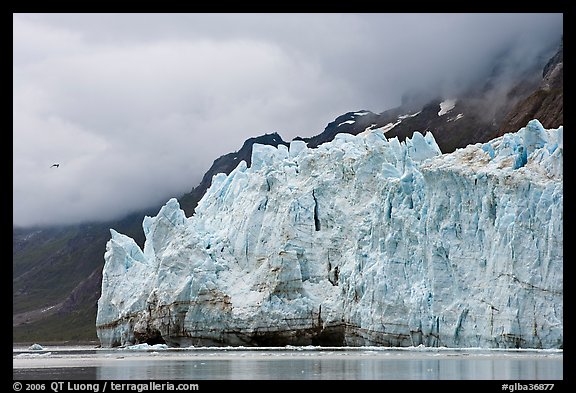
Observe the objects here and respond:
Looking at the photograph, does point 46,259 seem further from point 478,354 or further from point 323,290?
point 478,354

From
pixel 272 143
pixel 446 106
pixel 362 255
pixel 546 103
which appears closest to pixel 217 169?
pixel 272 143

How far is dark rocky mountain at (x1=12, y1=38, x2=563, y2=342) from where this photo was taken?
278ft

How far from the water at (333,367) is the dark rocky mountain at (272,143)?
4214cm

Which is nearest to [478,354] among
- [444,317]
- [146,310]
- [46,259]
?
[444,317]

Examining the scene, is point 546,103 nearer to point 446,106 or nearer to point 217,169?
point 446,106

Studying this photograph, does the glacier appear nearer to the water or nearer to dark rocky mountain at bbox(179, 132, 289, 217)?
the water

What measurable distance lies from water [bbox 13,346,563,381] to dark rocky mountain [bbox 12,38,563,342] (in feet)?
138

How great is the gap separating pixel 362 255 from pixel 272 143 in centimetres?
7351

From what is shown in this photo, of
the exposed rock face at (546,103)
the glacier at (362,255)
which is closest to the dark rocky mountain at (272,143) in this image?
the exposed rock face at (546,103)

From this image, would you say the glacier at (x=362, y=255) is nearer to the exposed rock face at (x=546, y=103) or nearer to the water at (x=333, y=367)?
the water at (x=333, y=367)

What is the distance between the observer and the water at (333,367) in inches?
888

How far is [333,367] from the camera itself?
25.6 metres

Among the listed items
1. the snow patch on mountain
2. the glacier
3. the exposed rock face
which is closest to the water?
the glacier

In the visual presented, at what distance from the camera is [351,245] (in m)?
39.4
